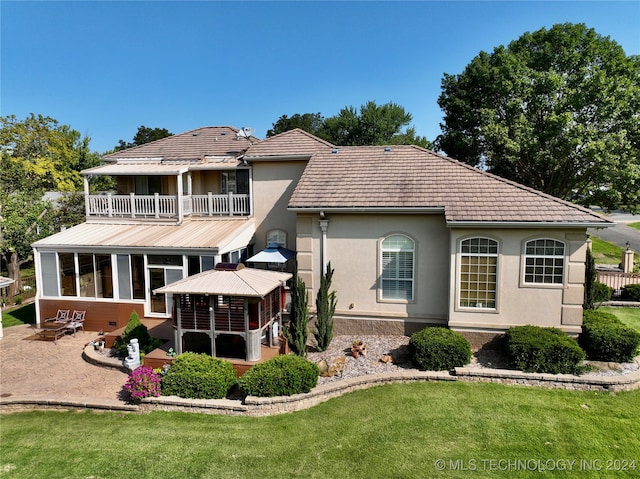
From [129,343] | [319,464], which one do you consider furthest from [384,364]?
[129,343]

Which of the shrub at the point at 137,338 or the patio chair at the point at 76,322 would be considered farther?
the patio chair at the point at 76,322

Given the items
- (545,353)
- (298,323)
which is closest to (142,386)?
(298,323)

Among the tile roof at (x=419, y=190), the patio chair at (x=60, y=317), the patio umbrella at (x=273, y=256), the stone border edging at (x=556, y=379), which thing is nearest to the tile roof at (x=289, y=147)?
the tile roof at (x=419, y=190)

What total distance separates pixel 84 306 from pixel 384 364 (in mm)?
13484

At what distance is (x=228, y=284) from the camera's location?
12875 millimetres

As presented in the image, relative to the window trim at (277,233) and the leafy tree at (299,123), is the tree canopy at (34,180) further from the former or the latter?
the leafy tree at (299,123)

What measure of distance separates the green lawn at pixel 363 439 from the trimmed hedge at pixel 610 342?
5.57 ft

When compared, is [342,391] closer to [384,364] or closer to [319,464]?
[384,364]

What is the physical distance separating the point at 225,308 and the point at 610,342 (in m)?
12.2

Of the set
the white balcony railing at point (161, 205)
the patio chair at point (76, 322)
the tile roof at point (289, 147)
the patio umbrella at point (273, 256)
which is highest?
the tile roof at point (289, 147)

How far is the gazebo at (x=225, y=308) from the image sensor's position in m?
12.6

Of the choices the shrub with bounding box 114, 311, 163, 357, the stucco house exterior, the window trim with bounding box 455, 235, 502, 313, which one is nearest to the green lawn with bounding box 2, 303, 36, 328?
the stucco house exterior

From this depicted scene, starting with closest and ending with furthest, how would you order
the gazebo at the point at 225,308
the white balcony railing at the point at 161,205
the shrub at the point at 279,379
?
the shrub at the point at 279,379 → the gazebo at the point at 225,308 → the white balcony railing at the point at 161,205

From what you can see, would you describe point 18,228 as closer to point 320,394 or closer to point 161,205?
point 161,205
